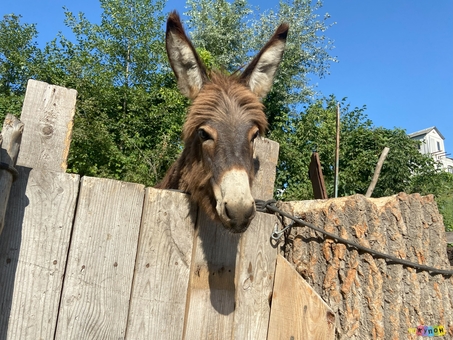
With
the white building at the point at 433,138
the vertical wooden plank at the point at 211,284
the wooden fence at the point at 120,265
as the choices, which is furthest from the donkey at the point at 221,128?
the white building at the point at 433,138

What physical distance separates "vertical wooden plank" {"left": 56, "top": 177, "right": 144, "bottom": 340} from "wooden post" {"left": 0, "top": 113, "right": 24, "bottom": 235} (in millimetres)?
333

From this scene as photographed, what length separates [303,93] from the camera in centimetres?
1959

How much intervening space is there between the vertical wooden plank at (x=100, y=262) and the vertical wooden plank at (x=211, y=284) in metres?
0.37

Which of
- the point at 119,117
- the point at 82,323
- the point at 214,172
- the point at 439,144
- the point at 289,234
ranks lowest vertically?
the point at 82,323

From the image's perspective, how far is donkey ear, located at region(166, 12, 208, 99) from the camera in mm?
2432

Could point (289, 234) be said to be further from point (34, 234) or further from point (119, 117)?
point (119, 117)

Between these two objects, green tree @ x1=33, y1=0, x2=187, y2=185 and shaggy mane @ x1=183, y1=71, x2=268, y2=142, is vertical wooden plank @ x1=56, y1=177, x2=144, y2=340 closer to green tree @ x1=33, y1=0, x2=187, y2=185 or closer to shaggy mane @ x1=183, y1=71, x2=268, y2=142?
shaggy mane @ x1=183, y1=71, x2=268, y2=142

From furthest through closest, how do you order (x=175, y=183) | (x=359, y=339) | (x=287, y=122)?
(x=287, y=122)
(x=175, y=183)
(x=359, y=339)

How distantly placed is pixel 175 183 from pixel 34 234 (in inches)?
59.5

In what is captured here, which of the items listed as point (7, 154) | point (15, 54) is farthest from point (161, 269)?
point (15, 54)

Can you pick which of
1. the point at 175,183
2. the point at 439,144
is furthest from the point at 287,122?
the point at 439,144

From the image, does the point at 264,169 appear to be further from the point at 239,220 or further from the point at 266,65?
the point at 239,220

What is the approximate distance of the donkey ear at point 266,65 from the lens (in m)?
2.65

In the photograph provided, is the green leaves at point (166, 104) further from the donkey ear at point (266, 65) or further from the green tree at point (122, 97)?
the donkey ear at point (266, 65)
